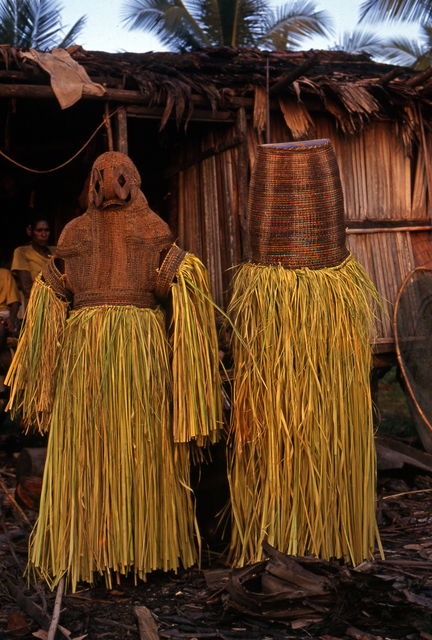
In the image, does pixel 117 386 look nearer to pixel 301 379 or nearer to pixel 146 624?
pixel 301 379

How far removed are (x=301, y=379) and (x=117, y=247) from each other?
894mm

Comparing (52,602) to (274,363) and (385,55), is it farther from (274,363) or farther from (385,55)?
(385,55)

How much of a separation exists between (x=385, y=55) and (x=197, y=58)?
38.6ft

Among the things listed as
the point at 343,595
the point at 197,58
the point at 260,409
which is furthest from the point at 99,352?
the point at 197,58

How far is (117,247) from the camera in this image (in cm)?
236

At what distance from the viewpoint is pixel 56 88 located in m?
4.28

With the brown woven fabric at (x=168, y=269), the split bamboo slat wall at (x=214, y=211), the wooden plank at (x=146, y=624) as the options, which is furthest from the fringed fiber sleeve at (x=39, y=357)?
the split bamboo slat wall at (x=214, y=211)

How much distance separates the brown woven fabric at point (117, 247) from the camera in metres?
2.36

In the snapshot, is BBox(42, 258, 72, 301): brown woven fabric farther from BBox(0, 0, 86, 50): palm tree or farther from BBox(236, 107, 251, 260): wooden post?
BBox(0, 0, 86, 50): palm tree

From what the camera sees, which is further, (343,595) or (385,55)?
(385,55)

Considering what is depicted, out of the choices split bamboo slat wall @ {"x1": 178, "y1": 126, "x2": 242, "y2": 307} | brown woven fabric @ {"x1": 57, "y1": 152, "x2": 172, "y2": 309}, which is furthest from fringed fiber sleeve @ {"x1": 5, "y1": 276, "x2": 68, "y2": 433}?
split bamboo slat wall @ {"x1": 178, "y1": 126, "x2": 242, "y2": 307}

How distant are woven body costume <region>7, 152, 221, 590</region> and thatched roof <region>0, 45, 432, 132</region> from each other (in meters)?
2.44

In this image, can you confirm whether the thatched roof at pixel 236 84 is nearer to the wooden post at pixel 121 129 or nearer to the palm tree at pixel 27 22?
the wooden post at pixel 121 129

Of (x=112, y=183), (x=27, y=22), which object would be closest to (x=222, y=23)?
(x=27, y=22)
